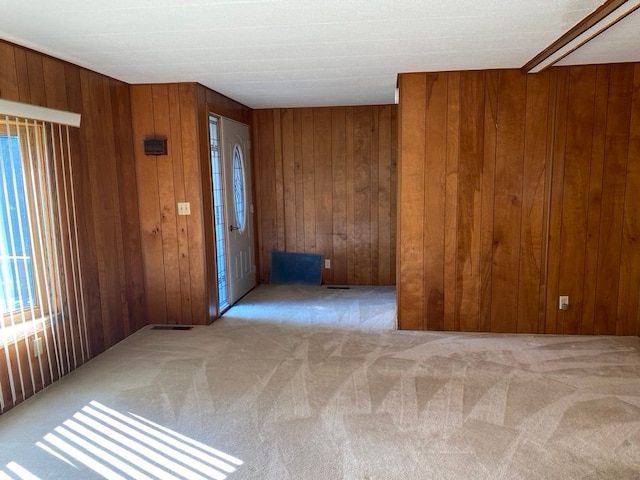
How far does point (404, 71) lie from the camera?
148 inches

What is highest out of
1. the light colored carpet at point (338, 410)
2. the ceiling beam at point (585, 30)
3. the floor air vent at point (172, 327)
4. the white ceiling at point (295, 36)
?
the white ceiling at point (295, 36)

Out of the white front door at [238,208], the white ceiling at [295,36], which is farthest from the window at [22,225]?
the white front door at [238,208]

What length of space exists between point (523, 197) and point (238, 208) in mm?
2966

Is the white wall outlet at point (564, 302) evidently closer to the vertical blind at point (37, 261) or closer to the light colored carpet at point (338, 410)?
the light colored carpet at point (338, 410)

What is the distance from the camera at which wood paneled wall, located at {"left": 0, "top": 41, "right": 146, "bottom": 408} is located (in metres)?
3.04

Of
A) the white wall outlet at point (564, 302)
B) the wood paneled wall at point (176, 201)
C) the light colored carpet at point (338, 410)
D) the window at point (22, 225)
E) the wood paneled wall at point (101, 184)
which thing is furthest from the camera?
the wood paneled wall at point (176, 201)

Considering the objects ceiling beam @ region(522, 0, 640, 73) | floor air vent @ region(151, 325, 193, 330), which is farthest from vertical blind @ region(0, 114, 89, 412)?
ceiling beam @ region(522, 0, 640, 73)

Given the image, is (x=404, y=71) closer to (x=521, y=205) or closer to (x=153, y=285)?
(x=521, y=205)

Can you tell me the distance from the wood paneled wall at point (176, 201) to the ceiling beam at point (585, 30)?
2.80 metres

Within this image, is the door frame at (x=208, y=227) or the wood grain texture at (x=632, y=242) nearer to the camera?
the wood grain texture at (x=632, y=242)

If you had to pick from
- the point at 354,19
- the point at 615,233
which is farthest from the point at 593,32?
the point at 615,233

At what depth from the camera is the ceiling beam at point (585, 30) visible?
228 centimetres

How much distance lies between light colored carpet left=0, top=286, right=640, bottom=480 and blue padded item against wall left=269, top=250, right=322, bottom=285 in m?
1.78

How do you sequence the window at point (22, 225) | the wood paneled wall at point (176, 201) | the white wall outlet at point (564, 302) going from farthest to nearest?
the wood paneled wall at point (176, 201), the white wall outlet at point (564, 302), the window at point (22, 225)
